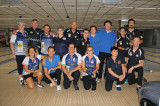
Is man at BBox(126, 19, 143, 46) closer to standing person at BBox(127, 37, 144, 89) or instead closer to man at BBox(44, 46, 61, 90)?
standing person at BBox(127, 37, 144, 89)

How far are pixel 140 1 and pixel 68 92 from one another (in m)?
5.03

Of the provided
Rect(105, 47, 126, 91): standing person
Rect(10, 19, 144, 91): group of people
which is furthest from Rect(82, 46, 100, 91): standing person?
Rect(105, 47, 126, 91): standing person

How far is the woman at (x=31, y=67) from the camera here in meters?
2.82

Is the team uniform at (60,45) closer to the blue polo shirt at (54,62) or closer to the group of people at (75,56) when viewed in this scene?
the group of people at (75,56)

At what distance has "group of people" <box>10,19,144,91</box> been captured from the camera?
275cm

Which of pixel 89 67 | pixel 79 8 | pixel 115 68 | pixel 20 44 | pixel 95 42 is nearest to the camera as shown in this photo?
pixel 115 68

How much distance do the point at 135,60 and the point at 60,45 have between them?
1.80 meters

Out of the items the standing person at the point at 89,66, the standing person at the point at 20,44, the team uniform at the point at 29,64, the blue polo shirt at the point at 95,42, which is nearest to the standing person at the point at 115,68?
the standing person at the point at 89,66

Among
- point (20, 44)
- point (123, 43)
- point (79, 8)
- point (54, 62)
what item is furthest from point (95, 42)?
point (79, 8)

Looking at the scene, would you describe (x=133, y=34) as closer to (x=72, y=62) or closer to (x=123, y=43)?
(x=123, y=43)

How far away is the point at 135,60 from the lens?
2912 millimetres

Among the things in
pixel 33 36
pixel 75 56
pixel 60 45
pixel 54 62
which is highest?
pixel 33 36

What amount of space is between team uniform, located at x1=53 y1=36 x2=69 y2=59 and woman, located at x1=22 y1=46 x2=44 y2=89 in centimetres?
50

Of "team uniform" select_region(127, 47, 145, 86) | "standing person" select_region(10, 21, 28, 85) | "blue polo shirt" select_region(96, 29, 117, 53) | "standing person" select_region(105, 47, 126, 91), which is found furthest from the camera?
"blue polo shirt" select_region(96, 29, 117, 53)
